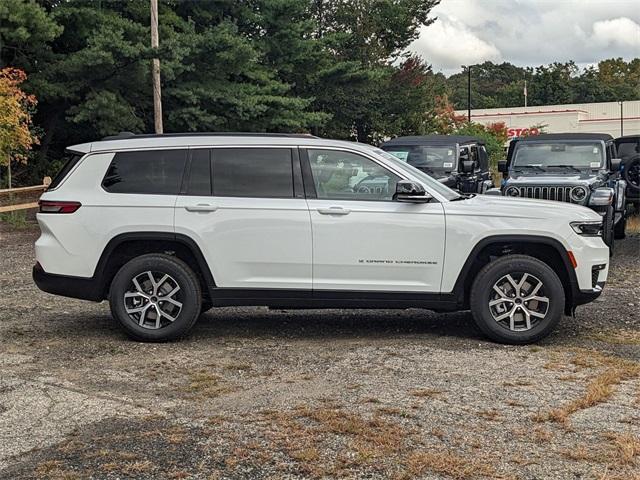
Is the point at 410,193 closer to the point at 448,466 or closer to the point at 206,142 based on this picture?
the point at 206,142

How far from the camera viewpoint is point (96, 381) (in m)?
5.77

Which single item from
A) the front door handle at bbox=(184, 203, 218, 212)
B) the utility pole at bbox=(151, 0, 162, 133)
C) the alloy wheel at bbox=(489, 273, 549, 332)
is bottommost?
the alloy wheel at bbox=(489, 273, 549, 332)

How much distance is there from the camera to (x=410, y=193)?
22.1 feet

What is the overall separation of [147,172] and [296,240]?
4.90 ft

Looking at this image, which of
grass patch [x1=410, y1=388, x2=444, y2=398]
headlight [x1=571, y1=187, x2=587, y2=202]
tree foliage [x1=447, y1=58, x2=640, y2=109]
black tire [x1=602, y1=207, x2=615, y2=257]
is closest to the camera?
grass patch [x1=410, y1=388, x2=444, y2=398]

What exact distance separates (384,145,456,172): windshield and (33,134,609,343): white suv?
750 centimetres

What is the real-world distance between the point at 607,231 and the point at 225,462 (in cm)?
886

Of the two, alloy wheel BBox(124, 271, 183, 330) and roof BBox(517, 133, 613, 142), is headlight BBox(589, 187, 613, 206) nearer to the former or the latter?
roof BBox(517, 133, 613, 142)

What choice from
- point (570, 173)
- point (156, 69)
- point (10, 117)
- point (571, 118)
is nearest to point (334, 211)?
point (570, 173)

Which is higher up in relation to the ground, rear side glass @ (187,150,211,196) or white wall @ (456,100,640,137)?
white wall @ (456,100,640,137)

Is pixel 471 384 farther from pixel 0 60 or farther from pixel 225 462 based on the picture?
pixel 0 60

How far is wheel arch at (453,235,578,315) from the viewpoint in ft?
22.2

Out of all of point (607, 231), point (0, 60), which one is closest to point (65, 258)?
point (607, 231)

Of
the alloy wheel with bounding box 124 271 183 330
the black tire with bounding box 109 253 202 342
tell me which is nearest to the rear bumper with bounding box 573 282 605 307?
the black tire with bounding box 109 253 202 342
